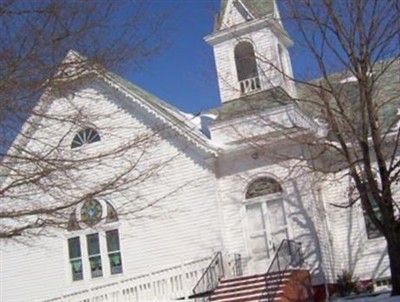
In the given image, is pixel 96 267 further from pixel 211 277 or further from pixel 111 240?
pixel 211 277

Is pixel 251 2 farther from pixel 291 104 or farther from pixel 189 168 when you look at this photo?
pixel 189 168

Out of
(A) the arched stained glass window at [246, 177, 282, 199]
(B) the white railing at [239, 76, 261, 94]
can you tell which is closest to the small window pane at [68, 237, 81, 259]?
(A) the arched stained glass window at [246, 177, 282, 199]

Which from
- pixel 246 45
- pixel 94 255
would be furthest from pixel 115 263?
pixel 246 45

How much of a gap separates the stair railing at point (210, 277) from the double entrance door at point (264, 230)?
1.25 metres

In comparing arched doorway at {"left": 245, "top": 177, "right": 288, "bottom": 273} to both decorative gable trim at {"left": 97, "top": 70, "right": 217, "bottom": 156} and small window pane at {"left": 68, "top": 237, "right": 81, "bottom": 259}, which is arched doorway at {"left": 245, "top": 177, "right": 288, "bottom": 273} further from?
small window pane at {"left": 68, "top": 237, "right": 81, "bottom": 259}

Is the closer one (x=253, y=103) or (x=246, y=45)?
(x=253, y=103)

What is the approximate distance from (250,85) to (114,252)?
312 inches

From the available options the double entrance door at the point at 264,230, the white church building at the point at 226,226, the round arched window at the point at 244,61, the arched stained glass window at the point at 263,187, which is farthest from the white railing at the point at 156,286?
the round arched window at the point at 244,61

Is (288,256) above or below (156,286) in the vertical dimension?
above

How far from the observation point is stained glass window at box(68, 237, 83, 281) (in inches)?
963

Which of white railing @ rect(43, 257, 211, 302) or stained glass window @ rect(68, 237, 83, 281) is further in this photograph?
stained glass window @ rect(68, 237, 83, 281)

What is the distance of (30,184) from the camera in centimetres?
930

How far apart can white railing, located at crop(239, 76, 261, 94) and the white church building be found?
0.04 meters

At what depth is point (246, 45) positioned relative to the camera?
26.1 metres
